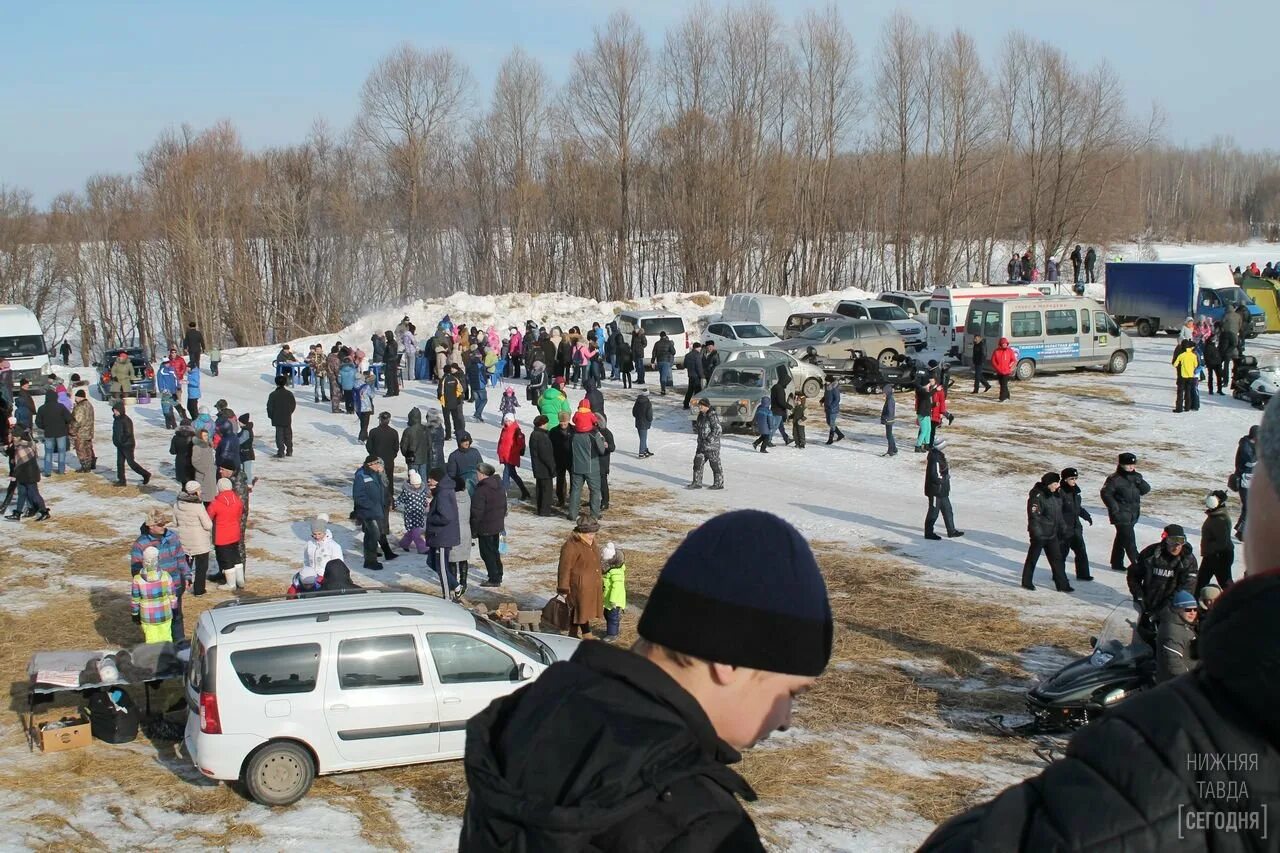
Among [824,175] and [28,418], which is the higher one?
[824,175]

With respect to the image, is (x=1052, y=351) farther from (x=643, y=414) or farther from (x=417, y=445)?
(x=417, y=445)

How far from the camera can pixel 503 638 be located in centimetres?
959

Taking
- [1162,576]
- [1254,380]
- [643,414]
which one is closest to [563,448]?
[643,414]

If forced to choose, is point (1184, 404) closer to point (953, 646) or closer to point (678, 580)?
point (953, 646)

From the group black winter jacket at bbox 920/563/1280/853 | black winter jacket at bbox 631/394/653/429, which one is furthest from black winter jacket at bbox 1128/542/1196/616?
black winter jacket at bbox 631/394/653/429

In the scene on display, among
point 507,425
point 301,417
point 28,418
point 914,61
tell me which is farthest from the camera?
point 914,61

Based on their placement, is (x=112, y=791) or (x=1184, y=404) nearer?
(x=112, y=791)

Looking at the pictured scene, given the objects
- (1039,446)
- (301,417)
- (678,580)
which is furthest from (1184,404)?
(678,580)

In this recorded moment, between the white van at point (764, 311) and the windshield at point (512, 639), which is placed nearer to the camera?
the windshield at point (512, 639)

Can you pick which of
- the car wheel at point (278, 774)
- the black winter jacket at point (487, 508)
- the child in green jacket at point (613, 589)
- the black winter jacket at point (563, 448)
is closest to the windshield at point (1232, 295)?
the black winter jacket at point (563, 448)

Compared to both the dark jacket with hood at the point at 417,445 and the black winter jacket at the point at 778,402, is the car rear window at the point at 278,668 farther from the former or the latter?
the black winter jacket at the point at 778,402

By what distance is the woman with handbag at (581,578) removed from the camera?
12.1 meters

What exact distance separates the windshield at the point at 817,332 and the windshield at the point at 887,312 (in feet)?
18.2

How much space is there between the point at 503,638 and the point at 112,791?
323cm
